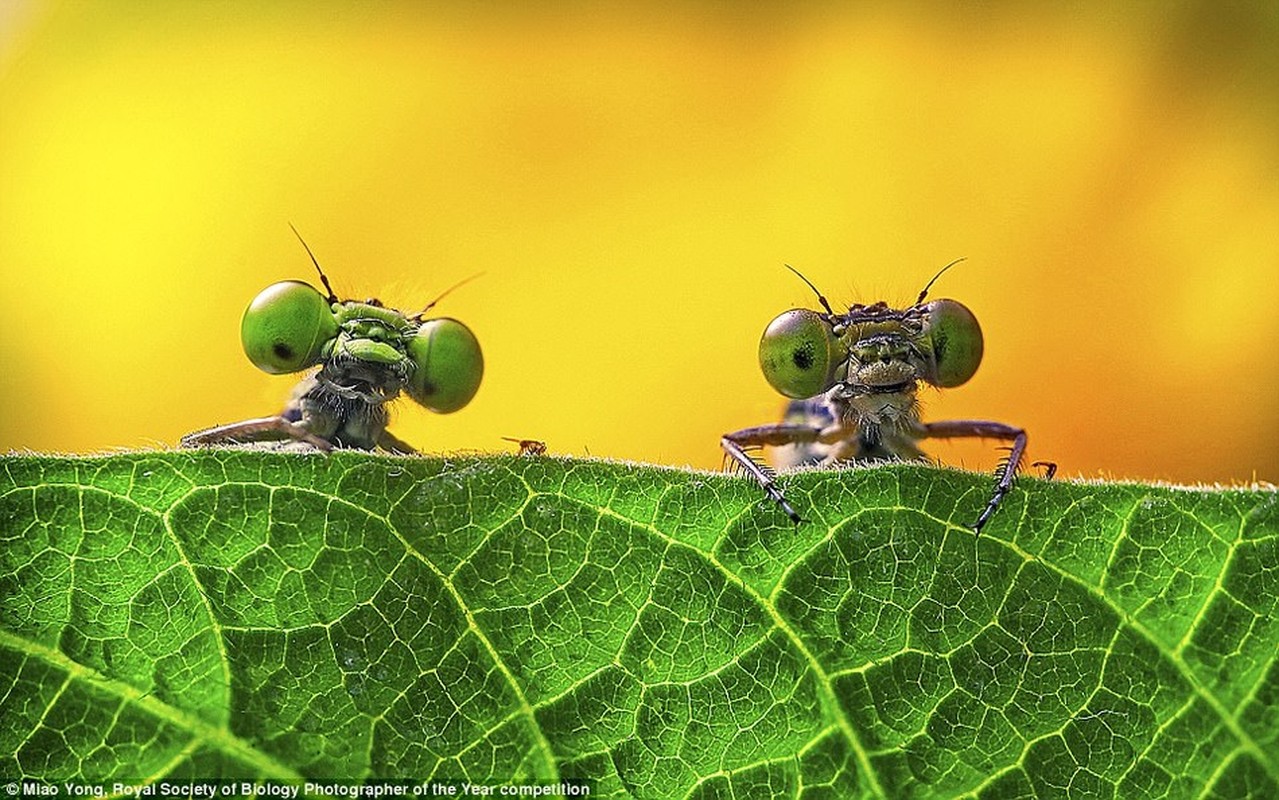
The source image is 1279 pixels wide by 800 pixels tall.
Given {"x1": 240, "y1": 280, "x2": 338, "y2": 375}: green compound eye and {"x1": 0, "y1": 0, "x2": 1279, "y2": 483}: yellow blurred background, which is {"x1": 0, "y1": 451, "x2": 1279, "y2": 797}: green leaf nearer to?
{"x1": 240, "y1": 280, "x2": 338, "y2": 375}: green compound eye

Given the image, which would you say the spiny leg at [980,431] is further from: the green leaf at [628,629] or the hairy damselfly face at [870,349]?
the green leaf at [628,629]

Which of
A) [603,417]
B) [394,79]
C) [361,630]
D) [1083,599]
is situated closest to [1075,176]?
[603,417]

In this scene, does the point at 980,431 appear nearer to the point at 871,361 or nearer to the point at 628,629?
the point at 871,361

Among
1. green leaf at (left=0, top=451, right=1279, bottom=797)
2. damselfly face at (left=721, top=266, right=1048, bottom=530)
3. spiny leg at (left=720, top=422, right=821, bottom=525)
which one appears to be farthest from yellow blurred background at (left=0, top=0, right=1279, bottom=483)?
green leaf at (left=0, top=451, right=1279, bottom=797)

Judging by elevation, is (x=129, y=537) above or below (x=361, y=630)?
above

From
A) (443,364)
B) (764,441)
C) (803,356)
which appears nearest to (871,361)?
(803,356)

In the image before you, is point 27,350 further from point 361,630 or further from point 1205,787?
point 1205,787
